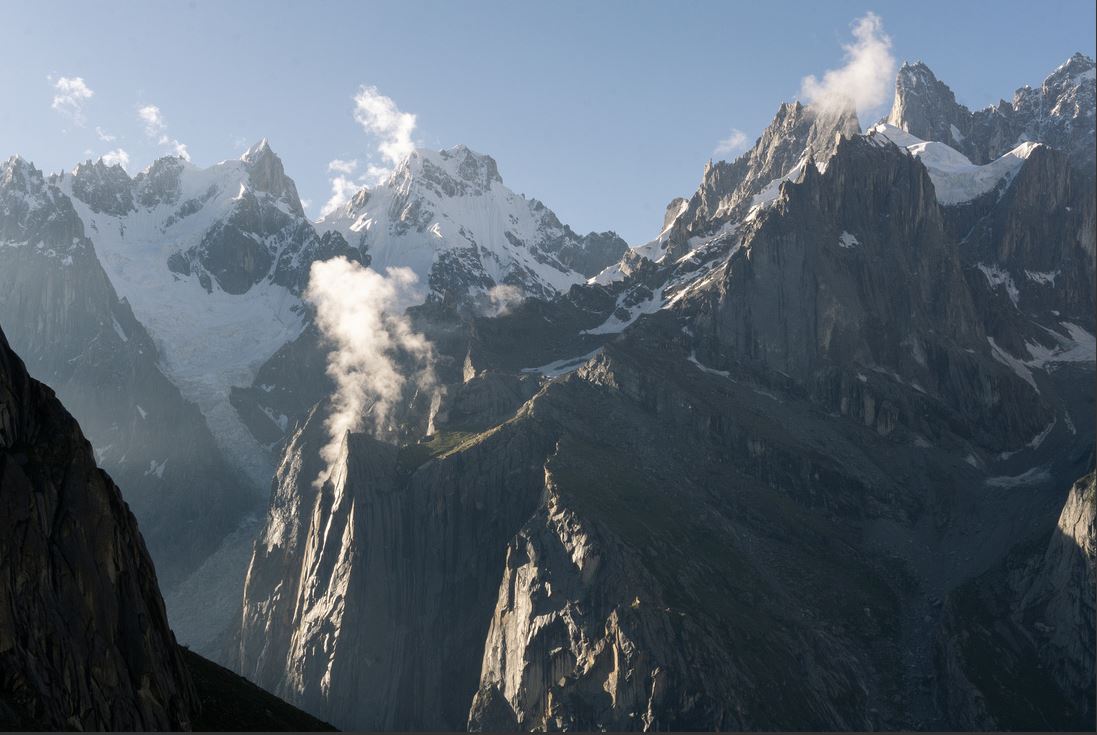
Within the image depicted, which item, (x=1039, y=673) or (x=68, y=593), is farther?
(x=1039, y=673)

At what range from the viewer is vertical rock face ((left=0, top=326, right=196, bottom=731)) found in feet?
188

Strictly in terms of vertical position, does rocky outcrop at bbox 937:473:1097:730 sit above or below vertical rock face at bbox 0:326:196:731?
above

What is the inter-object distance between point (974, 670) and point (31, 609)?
170 m

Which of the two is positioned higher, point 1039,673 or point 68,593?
point 1039,673

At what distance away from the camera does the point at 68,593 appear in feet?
202

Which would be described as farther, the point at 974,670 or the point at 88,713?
the point at 974,670

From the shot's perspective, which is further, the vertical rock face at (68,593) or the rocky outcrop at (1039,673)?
the rocky outcrop at (1039,673)

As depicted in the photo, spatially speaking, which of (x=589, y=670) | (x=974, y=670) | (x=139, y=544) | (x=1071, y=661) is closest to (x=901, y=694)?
(x=974, y=670)

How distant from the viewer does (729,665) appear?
614 feet

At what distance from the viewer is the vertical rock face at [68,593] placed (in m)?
57.4

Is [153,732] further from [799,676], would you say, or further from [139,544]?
[799,676]

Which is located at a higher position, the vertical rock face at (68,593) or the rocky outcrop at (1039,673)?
the rocky outcrop at (1039,673)

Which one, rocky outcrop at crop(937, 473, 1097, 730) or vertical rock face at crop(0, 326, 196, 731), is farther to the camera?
rocky outcrop at crop(937, 473, 1097, 730)

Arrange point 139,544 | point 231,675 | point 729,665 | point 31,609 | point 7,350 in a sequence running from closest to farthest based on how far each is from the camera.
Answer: point 31,609
point 7,350
point 139,544
point 231,675
point 729,665
